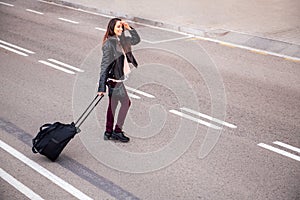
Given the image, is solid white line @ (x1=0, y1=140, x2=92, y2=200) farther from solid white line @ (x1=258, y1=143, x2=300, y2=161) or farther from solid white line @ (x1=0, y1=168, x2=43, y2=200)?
solid white line @ (x1=258, y1=143, x2=300, y2=161)

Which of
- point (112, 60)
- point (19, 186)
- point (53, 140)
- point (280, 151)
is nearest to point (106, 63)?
point (112, 60)

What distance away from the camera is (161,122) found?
396 inches

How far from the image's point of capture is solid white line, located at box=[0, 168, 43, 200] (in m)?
7.61

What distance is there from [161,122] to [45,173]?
2580mm

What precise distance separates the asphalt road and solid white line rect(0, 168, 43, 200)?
0.05 feet

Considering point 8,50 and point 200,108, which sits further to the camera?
point 8,50

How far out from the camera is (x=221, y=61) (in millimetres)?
13758

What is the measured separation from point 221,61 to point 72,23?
19.0ft

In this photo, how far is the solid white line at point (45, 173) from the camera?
7.68 m

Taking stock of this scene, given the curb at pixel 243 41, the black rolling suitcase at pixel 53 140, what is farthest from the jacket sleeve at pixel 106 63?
the curb at pixel 243 41

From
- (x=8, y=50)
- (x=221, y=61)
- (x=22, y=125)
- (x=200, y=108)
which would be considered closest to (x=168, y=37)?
(x=221, y=61)

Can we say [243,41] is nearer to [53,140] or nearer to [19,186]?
[53,140]

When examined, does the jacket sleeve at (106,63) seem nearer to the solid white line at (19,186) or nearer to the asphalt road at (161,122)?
the asphalt road at (161,122)

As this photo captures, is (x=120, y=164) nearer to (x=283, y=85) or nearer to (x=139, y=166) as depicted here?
(x=139, y=166)
